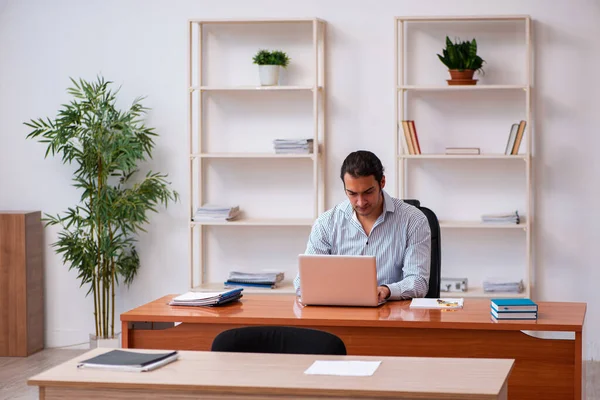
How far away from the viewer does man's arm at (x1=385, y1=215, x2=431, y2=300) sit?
4059 millimetres

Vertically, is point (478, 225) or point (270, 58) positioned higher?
point (270, 58)

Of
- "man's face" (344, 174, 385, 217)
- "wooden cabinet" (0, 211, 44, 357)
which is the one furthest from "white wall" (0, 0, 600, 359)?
"man's face" (344, 174, 385, 217)

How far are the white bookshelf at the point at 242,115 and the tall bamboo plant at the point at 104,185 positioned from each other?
315 mm

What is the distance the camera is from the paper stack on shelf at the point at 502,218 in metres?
5.78

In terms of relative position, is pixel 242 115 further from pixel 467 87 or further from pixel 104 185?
pixel 467 87

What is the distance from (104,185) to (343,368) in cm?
371

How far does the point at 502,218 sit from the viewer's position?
→ 228 inches

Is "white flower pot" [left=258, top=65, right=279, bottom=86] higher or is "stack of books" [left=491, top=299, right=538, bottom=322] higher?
"white flower pot" [left=258, top=65, right=279, bottom=86]

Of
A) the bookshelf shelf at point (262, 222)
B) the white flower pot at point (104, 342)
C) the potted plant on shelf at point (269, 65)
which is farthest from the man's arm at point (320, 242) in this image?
the white flower pot at point (104, 342)

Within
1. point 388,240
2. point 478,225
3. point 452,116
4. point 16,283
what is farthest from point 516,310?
point 16,283

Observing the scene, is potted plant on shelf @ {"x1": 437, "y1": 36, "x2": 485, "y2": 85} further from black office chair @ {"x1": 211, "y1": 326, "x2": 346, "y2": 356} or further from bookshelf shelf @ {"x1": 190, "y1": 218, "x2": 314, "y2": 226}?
black office chair @ {"x1": 211, "y1": 326, "x2": 346, "y2": 356}

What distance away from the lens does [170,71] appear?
6.30 m

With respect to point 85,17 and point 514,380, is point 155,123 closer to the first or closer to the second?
point 85,17

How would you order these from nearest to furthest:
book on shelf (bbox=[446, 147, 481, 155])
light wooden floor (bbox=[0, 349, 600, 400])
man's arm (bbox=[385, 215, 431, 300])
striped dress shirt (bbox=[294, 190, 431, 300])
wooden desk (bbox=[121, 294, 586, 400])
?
wooden desk (bbox=[121, 294, 586, 400]), man's arm (bbox=[385, 215, 431, 300]), striped dress shirt (bbox=[294, 190, 431, 300]), light wooden floor (bbox=[0, 349, 600, 400]), book on shelf (bbox=[446, 147, 481, 155])
